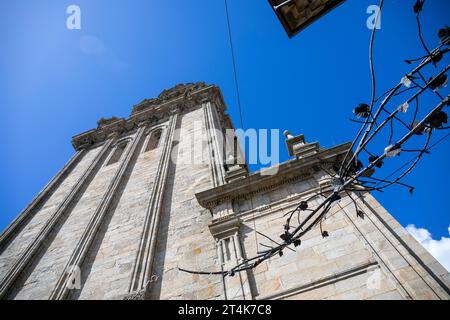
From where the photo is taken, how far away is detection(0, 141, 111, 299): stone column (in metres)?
8.01

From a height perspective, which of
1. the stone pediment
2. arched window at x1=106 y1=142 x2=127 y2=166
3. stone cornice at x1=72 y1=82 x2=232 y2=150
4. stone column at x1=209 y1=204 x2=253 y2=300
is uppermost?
the stone pediment

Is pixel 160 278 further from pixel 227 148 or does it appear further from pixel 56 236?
pixel 227 148

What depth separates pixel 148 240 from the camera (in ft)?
25.8

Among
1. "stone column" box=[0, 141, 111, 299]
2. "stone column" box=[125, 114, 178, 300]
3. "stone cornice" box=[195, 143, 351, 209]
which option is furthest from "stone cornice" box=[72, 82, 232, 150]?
"stone cornice" box=[195, 143, 351, 209]

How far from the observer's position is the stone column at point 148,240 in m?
6.54

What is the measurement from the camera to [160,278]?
676 centimetres

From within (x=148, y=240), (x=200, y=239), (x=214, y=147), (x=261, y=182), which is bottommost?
(x=200, y=239)

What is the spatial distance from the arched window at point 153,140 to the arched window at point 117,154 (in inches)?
68.9

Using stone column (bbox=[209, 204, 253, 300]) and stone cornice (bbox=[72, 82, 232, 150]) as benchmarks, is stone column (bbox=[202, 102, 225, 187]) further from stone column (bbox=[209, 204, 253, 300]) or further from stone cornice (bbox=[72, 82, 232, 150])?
stone column (bbox=[209, 204, 253, 300])

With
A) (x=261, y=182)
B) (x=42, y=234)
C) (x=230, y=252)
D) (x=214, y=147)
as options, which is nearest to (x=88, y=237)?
(x=42, y=234)

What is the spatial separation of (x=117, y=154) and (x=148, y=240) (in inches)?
394

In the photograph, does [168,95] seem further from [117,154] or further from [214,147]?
[214,147]

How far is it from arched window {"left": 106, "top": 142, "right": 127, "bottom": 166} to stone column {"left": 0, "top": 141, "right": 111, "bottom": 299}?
88cm
